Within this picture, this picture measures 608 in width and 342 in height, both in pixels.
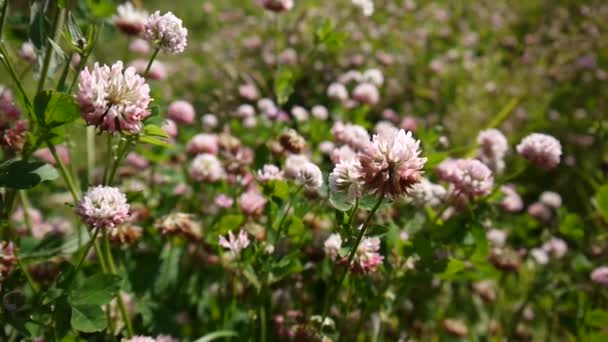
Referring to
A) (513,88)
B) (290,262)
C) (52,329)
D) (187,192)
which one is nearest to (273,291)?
(290,262)

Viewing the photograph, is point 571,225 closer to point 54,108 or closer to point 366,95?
point 366,95

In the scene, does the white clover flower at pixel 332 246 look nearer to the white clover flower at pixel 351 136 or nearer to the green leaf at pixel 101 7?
the white clover flower at pixel 351 136

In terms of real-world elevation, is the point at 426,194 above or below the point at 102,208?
above

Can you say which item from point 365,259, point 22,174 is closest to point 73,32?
point 22,174

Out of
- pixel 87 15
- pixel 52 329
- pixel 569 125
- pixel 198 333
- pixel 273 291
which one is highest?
pixel 569 125

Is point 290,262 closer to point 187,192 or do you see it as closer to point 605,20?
point 187,192

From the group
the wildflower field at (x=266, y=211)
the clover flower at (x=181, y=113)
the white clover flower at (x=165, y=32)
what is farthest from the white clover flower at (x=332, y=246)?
the clover flower at (x=181, y=113)
